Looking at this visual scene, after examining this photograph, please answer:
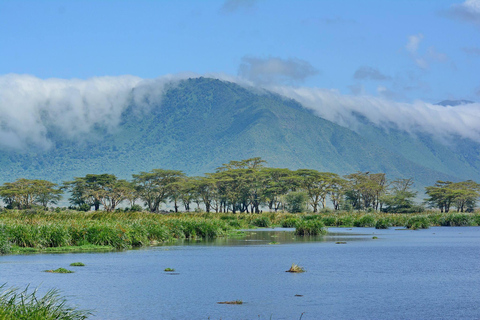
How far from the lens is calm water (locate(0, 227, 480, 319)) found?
15602mm

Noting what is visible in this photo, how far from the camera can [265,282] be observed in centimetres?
2025

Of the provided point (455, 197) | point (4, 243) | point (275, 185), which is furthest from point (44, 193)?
point (4, 243)

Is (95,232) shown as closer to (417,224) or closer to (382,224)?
(417,224)

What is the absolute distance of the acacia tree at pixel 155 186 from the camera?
11431cm

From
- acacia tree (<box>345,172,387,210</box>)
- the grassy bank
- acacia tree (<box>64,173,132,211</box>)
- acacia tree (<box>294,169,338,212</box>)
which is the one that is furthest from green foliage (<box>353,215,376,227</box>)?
acacia tree (<box>64,173,132,211</box>)

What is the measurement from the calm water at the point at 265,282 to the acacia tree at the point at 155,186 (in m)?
83.0

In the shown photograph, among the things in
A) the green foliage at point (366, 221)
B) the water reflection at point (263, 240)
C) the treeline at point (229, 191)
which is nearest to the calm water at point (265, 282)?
the water reflection at point (263, 240)

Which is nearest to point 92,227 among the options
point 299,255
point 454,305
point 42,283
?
point 299,255

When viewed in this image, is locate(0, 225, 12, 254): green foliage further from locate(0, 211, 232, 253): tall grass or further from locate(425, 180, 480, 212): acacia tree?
locate(425, 180, 480, 212): acacia tree

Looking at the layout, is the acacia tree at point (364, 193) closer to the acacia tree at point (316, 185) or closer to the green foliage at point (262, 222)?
the acacia tree at point (316, 185)

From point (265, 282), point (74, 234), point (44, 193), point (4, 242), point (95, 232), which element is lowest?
point (265, 282)

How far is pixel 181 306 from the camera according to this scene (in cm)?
1628

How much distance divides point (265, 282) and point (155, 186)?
320ft

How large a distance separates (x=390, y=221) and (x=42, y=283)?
175 feet
